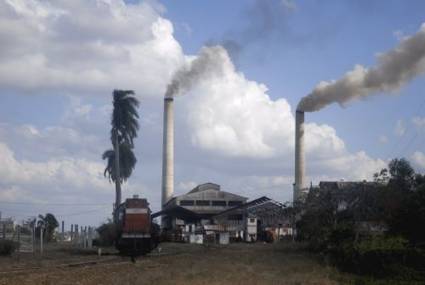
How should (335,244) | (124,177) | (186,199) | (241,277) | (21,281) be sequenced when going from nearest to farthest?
(21,281), (241,277), (335,244), (124,177), (186,199)

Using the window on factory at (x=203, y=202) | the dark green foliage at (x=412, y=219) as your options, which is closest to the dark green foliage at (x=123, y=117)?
the window on factory at (x=203, y=202)

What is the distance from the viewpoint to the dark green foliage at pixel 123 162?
8006cm

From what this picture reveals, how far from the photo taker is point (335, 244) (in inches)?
1465

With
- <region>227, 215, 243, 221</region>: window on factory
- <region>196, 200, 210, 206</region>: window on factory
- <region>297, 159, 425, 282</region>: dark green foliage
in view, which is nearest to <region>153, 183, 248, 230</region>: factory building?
<region>196, 200, 210, 206</region>: window on factory

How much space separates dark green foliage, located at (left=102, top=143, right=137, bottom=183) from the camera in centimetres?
8006

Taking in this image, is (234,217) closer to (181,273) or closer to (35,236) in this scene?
(35,236)

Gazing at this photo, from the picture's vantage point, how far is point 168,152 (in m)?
79.9

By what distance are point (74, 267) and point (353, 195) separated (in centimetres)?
1926

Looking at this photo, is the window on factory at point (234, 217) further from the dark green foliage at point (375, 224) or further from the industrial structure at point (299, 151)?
the dark green foliage at point (375, 224)

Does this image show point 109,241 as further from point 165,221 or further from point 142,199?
point 165,221

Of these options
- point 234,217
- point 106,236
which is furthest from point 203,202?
point 106,236

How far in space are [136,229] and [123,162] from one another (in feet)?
114

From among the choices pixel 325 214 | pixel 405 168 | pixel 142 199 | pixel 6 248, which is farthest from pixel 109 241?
pixel 405 168

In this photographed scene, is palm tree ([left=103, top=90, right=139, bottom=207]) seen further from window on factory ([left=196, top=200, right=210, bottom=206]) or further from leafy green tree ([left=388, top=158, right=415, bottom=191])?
leafy green tree ([left=388, top=158, right=415, bottom=191])
